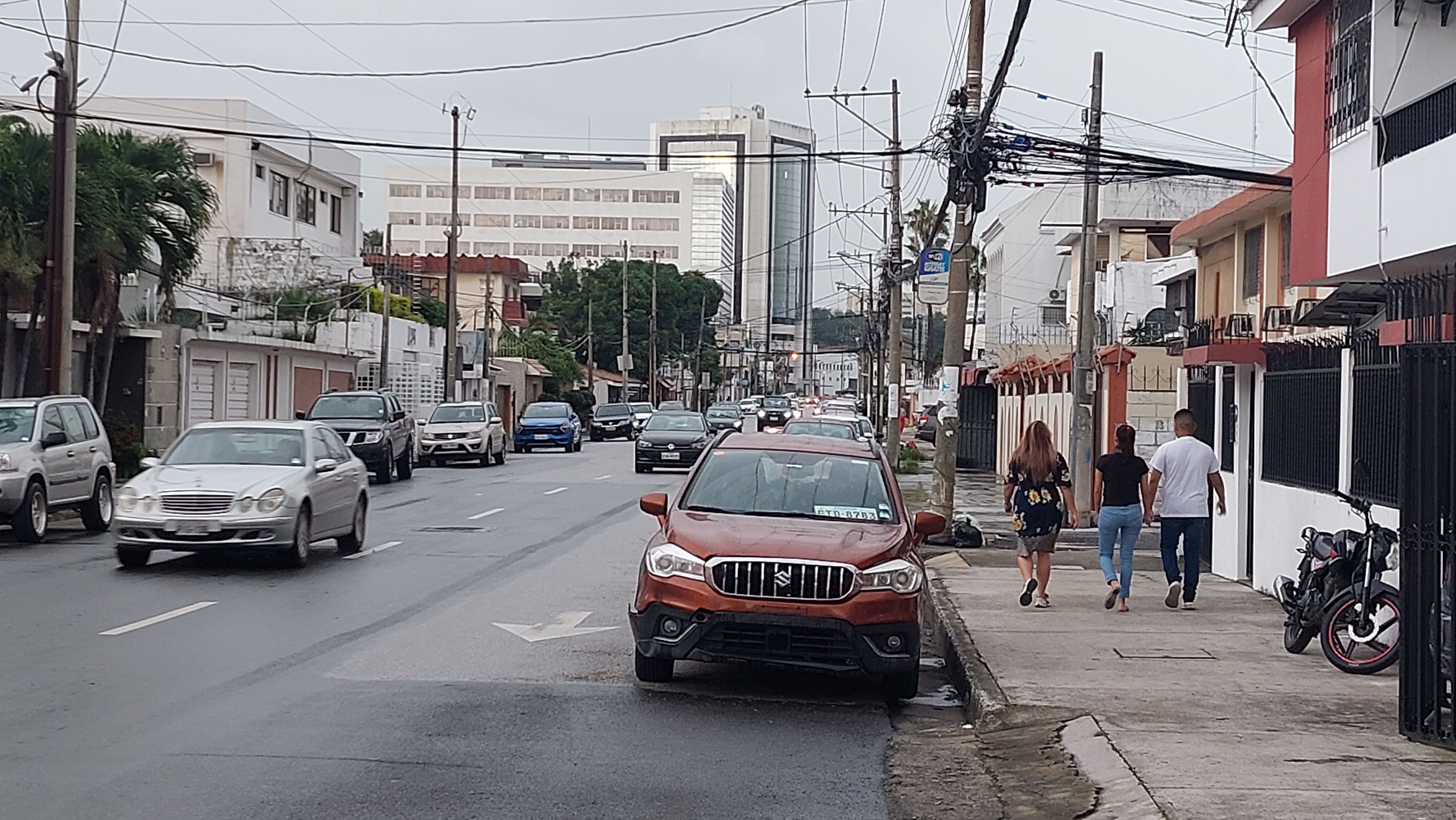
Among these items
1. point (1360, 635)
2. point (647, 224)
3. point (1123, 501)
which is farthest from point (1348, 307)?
point (647, 224)

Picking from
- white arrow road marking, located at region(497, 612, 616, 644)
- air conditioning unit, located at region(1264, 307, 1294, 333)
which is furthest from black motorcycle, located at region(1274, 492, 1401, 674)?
air conditioning unit, located at region(1264, 307, 1294, 333)

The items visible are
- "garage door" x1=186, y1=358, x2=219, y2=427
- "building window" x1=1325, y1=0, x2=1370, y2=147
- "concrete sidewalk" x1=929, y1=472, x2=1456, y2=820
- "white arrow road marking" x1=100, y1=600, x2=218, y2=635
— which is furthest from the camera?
"garage door" x1=186, y1=358, x2=219, y2=427

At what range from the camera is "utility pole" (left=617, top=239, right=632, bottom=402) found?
90.7 metres

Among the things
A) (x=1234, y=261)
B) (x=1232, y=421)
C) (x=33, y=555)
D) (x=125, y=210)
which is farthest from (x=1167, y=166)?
(x=125, y=210)

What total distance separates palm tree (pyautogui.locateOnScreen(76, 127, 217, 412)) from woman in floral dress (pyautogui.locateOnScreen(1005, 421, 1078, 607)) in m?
18.9

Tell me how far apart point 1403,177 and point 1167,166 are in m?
5.72

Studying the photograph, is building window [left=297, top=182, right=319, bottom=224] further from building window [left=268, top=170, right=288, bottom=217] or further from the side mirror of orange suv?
the side mirror of orange suv

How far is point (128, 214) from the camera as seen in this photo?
28562mm

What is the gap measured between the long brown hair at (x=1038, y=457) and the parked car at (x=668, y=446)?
956 inches

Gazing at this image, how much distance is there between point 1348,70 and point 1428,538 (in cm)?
806

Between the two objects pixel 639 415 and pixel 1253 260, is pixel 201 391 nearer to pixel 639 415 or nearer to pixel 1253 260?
pixel 1253 260

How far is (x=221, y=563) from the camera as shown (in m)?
16.3

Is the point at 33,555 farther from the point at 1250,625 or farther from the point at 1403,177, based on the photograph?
the point at 1403,177

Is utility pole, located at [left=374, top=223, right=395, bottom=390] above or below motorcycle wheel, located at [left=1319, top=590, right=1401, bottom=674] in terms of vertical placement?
above
